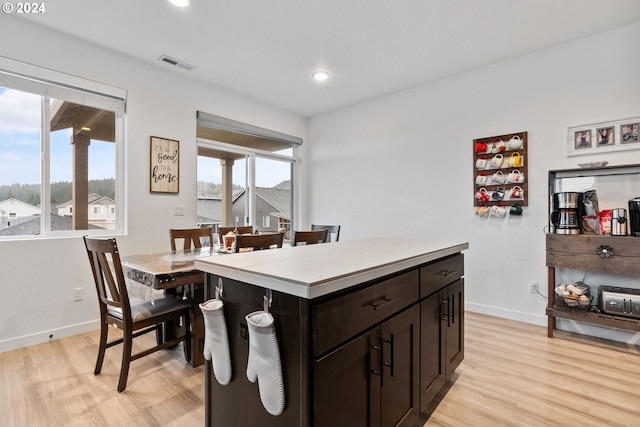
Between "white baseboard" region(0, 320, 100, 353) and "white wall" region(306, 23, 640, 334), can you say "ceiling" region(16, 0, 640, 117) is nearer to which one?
"white wall" region(306, 23, 640, 334)

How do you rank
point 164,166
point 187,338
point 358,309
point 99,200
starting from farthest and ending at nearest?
point 164,166 → point 99,200 → point 187,338 → point 358,309

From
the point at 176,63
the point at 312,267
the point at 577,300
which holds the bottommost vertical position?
the point at 577,300

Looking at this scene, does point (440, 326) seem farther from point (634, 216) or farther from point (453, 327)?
point (634, 216)

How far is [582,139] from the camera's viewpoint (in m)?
2.78

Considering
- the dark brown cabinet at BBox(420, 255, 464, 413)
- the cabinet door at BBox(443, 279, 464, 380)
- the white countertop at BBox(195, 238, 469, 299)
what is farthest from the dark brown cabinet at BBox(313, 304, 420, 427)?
the cabinet door at BBox(443, 279, 464, 380)

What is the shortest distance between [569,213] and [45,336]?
4.57 meters

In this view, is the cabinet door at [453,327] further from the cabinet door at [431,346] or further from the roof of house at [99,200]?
the roof of house at [99,200]

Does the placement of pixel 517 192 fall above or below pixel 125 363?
above

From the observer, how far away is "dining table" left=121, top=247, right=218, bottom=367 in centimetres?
184

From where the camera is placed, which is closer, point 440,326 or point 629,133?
point 440,326

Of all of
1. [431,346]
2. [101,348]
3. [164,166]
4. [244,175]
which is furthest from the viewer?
[244,175]

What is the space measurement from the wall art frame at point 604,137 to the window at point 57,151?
14.2 feet

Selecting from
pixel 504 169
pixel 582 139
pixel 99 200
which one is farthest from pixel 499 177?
pixel 99 200

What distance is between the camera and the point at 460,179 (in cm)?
351
